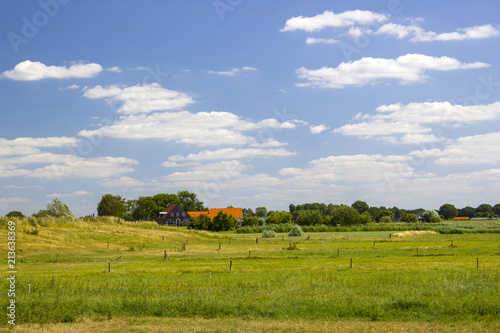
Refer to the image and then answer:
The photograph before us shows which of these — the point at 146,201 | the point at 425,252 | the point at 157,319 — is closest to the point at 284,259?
the point at 425,252

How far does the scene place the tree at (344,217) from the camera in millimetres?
144500

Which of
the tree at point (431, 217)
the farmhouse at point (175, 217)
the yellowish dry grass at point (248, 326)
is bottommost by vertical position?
the tree at point (431, 217)

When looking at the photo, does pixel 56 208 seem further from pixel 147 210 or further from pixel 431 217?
pixel 431 217

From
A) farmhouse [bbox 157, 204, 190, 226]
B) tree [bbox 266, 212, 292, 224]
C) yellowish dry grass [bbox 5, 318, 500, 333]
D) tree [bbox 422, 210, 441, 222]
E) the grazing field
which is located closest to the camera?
yellowish dry grass [bbox 5, 318, 500, 333]

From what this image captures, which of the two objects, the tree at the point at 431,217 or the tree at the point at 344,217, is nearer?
the tree at the point at 344,217

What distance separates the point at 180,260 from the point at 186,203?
14590 cm

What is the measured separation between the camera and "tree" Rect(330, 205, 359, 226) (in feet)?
474

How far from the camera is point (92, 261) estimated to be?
49.1 m

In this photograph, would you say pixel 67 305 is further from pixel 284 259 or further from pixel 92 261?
pixel 284 259

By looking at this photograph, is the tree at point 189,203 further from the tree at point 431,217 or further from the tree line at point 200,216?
the tree at point 431,217

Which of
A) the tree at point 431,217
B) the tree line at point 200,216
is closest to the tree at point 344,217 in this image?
the tree line at point 200,216

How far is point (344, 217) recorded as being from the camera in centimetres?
14475

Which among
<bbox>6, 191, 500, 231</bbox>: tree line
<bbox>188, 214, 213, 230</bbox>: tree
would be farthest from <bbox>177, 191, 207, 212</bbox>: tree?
<bbox>188, 214, 213, 230</bbox>: tree

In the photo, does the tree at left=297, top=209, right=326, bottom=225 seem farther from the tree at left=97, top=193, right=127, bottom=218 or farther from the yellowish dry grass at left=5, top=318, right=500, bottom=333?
the yellowish dry grass at left=5, top=318, right=500, bottom=333
